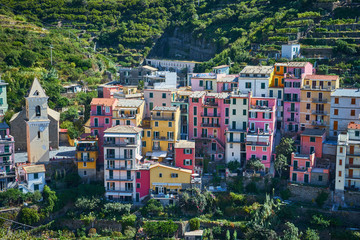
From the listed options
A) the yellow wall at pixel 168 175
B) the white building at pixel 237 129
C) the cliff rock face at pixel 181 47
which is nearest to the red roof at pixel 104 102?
the yellow wall at pixel 168 175

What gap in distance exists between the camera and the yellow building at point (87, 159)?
49062mm

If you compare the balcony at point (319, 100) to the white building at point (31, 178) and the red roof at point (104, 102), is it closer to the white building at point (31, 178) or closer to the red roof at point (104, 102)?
the red roof at point (104, 102)

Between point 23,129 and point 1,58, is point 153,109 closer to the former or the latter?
point 23,129

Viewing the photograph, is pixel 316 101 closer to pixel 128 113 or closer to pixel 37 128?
pixel 128 113

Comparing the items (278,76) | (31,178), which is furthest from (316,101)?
(31,178)

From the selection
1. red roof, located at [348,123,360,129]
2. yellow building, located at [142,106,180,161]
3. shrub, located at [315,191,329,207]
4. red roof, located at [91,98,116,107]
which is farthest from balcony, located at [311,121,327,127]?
red roof, located at [91,98,116,107]

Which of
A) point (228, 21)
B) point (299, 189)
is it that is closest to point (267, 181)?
point (299, 189)

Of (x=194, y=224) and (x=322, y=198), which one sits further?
(x=194, y=224)

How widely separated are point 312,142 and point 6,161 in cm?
2491

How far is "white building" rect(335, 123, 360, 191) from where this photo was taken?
145 ft

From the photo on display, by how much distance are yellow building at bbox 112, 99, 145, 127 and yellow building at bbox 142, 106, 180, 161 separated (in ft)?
4.01

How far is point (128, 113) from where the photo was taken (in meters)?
50.6

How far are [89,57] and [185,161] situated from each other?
110ft

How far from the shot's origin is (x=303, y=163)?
4641cm
